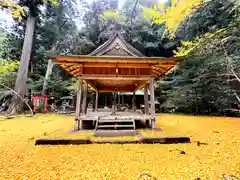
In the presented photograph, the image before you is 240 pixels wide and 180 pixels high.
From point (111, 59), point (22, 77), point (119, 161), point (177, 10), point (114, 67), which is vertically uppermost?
point (177, 10)

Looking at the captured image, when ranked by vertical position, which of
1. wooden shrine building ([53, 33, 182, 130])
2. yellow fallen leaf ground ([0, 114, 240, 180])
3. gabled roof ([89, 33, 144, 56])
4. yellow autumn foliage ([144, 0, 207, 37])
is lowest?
yellow fallen leaf ground ([0, 114, 240, 180])

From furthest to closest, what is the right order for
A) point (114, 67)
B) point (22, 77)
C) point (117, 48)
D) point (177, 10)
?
point (22, 77)
point (117, 48)
point (177, 10)
point (114, 67)

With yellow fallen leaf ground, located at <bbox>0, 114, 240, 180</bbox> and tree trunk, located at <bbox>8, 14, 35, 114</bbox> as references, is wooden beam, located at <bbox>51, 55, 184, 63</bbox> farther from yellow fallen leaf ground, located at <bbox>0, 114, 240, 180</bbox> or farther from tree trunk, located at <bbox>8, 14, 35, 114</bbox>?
tree trunk, located at <bbox>8, 14, 35, 114</bbox>

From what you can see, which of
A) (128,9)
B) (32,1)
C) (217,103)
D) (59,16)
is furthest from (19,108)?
(128,9)

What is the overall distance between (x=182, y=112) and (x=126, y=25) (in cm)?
1119

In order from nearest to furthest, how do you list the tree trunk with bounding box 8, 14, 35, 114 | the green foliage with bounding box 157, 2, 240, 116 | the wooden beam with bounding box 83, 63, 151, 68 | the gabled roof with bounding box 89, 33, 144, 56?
the wooden beam with bounding box 83, 63, 151, 68
the gabled roof with bounding box 89, 33, 144, 56
the green foliage with bounding box 157, 2, 240, 116
the tree trunk with bounding box 8, 14, 35, 114

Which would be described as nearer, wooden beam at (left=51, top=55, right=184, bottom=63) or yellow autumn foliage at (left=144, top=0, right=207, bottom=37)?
wooden beam at (left=51, top=55, right=184, bottom=63)

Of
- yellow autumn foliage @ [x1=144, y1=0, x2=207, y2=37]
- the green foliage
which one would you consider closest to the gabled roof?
yellow autumn foliage @ [x1=144, y1=0, x2=207, y2=37]

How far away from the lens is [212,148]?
4.23 metres

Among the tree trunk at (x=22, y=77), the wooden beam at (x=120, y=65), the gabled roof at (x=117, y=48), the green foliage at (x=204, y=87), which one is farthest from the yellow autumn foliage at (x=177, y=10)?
the tree trunk at (x=22, y=77)

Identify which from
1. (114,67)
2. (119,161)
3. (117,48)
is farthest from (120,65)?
(119,161)

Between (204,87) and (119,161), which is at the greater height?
(204,87)

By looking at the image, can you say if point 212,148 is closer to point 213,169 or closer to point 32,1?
point 213,169

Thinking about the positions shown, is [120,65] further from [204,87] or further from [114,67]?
[204,87]
